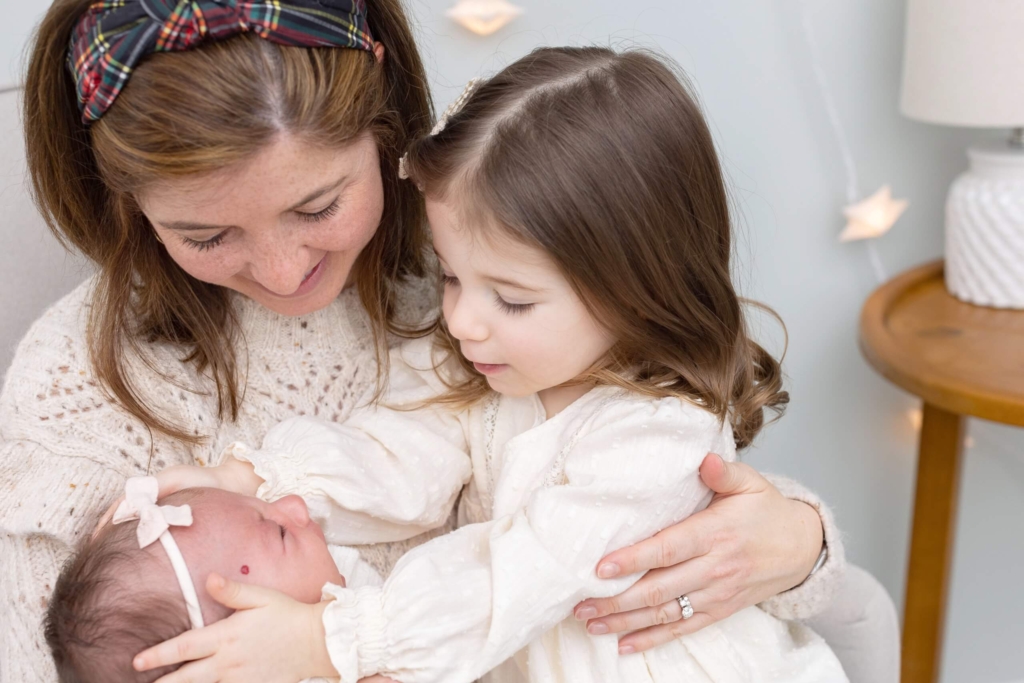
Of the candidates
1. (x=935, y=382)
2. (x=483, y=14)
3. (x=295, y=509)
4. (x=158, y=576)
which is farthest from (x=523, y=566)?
(x=483, y=14)

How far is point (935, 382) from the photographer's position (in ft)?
5.17

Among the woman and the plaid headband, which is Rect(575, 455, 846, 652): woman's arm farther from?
the plaid headband

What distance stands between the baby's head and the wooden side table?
1062 millimetres

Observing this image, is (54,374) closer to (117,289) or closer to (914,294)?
(117,289)

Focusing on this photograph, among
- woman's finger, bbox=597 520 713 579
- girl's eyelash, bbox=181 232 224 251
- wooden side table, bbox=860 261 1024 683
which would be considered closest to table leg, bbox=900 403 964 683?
wooden side table, bbox=860 261 1024 683

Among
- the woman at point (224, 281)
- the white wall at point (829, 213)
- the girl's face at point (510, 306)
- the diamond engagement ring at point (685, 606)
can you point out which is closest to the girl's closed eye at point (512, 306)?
the girl's face at point (510, 306)

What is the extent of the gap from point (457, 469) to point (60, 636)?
0.51m

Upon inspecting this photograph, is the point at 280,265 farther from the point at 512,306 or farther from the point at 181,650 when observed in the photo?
the point at 181,650

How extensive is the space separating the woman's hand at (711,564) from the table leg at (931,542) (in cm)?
73

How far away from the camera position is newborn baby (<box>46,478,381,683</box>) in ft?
3.25

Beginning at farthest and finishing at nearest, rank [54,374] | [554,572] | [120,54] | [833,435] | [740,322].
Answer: [833,435], [740,322], [54,374], [554,572], [120,54]

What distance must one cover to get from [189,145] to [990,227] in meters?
1.44

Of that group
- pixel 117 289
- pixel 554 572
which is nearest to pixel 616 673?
pixel 554 572

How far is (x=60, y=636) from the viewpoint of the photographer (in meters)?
1.02
